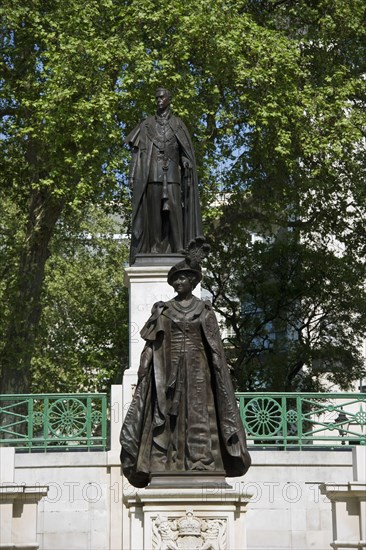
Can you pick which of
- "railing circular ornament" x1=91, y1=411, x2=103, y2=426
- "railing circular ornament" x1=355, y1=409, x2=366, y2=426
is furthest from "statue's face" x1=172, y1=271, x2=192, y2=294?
"railing circular ornament" x1=355, y1=409, x2=366, y2=426

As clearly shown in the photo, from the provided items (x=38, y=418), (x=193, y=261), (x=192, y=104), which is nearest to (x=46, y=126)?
(x=192, y=104)

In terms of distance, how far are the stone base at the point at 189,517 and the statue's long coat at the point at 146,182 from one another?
21.4 ft

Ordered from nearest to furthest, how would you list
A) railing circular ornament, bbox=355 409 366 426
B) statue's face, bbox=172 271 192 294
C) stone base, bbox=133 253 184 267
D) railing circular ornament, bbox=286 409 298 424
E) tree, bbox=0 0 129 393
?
statue's face, bbox=172 271 192 294 < stone base, bbox=133 253 184 267 < railing circular ornament, bbox=286 409 298 424 < railing circular ornament, bbox=355 409 366 426 < tree, bbox=0 0 129 393

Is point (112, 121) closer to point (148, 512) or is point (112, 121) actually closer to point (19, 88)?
point (19, 88)

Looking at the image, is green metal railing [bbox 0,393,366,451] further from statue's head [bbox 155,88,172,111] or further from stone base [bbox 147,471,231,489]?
stone base [bbox 147,471,231,489]

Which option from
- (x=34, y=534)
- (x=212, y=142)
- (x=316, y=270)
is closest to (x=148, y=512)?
(x=34, y=534)

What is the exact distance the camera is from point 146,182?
1867cm

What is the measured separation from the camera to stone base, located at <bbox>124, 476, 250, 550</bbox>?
40.7ft

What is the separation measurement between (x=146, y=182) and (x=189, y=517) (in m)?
7.24

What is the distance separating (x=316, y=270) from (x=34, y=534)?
70.3 ft

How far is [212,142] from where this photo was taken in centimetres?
3042

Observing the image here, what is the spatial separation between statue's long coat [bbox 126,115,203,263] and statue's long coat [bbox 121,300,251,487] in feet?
18.2

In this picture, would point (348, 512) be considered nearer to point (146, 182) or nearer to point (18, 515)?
point (18, 515)

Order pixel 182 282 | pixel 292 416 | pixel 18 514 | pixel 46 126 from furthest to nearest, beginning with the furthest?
pixel 46 126, pixel 292 416, pixel 18 514, pixel 182 282
